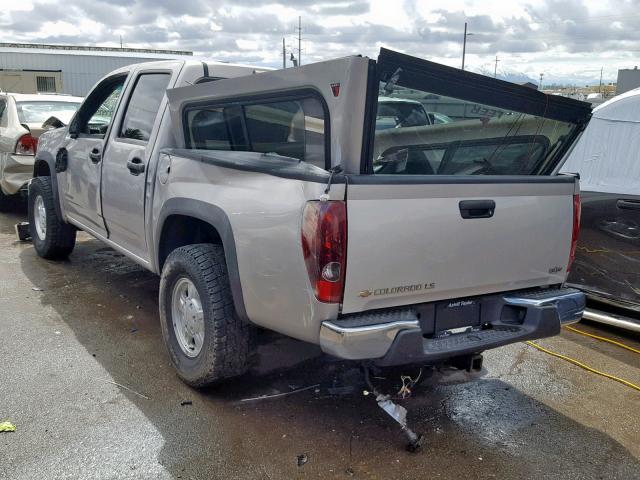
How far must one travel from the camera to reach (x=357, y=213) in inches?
106

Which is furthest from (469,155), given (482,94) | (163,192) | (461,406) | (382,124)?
(163,192)

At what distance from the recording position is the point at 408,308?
3006mm

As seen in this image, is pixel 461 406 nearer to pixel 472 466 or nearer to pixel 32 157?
pixel 472 466

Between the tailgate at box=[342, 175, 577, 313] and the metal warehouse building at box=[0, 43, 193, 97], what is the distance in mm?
38112

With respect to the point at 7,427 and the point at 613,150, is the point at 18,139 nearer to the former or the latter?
the point at 7,427

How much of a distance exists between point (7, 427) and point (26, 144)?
552 centimetres

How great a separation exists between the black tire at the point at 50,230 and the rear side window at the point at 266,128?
279cm

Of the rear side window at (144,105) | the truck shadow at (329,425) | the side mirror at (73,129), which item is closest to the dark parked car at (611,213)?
the truck shadow at (329,425)

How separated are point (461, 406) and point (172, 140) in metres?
2.53

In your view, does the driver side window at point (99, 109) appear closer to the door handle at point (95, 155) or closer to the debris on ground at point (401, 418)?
the door handle at point (95, 155)

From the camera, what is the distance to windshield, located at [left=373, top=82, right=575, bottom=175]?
3004 mm

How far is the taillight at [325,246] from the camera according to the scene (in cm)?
266

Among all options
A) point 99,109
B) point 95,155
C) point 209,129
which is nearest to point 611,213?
point 209,129

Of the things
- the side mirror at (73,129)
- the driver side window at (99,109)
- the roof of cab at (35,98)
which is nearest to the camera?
the driver side window at (99,109)
